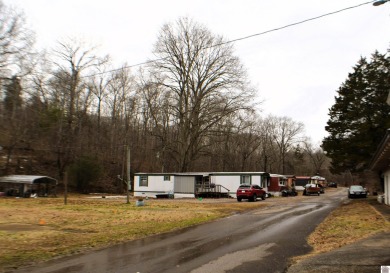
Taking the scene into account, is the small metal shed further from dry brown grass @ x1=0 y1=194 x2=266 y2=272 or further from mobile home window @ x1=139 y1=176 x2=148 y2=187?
dry brown grass @ x1=0 y1=194 x2=266 y2=272

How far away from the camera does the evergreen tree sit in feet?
104

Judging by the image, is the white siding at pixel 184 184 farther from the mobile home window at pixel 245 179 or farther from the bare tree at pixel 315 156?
the bare tree at pixel 315 156

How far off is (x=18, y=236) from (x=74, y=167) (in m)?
36.4

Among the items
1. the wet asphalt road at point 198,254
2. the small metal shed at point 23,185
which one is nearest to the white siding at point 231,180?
the small metal shed at point 23,185

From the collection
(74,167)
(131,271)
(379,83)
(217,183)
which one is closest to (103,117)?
(74,167)

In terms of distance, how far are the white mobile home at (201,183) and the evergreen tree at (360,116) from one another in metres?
10.7

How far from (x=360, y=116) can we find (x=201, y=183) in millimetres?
20554

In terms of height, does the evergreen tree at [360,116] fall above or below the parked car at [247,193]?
above

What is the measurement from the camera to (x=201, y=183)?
4522 centimetres

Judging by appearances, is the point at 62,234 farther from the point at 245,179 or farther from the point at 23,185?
the point at 245,179

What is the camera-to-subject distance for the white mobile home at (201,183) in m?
43.8

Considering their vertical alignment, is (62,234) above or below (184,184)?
below

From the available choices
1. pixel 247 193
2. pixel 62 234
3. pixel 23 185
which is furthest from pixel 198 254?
pixel 23 185

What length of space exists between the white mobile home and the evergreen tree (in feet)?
35.0
